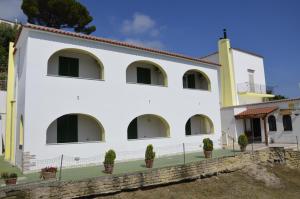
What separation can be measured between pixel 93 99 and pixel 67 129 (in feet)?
7.17

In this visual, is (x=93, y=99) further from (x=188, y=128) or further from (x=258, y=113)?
(x=258, y=113)

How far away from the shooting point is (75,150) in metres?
13.0

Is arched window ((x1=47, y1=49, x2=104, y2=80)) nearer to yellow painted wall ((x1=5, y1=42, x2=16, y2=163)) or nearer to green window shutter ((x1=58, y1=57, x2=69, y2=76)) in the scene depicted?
green window shutter ((x1=58, y1=57, x2=69, y2=76))

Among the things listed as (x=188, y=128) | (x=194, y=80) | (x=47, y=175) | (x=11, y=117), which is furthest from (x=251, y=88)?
(x=47, y=175)

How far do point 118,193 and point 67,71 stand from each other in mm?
7514

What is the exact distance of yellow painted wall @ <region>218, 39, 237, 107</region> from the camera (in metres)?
24.2

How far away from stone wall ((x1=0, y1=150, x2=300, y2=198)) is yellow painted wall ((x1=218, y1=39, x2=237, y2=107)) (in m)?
9.19

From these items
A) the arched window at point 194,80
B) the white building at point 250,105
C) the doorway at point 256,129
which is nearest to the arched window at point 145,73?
the arched window at point 194,80

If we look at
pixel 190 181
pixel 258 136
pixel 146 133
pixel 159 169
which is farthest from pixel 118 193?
pixel 258 136

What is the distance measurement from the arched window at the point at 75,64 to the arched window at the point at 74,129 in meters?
2.41

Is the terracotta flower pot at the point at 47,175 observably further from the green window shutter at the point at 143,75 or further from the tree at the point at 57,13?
the tree at the point at 57,13

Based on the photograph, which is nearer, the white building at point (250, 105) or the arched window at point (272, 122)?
the white building at point (250, 105)

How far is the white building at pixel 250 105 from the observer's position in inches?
782

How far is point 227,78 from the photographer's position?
2461 cm
